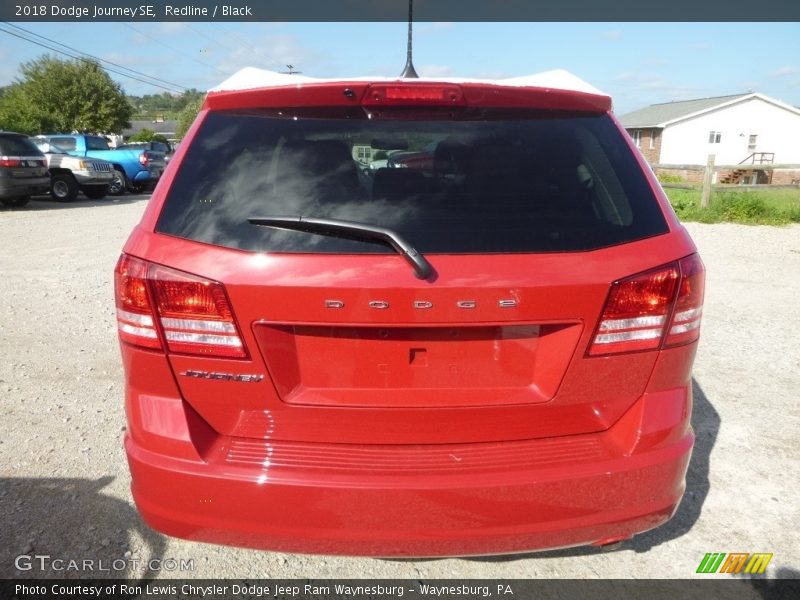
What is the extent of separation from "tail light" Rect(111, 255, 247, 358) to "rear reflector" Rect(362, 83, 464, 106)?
2.39 ft

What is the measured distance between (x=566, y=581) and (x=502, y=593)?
0.27m

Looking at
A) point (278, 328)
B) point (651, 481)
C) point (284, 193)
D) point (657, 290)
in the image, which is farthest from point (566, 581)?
point (284, 193)

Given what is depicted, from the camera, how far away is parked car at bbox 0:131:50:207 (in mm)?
14117

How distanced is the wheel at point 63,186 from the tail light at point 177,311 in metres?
18.2

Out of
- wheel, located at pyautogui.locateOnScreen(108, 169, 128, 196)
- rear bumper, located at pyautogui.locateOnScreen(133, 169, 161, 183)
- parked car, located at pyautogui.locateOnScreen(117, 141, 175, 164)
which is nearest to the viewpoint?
wheel, located at pyautogui.locateOnScreen(108, 169, 128, 196)

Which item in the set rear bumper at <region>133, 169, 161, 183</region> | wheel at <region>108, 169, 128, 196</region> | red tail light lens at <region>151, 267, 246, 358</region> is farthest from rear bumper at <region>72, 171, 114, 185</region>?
red tail light lens at <region>151, 267, 246, 358</region>

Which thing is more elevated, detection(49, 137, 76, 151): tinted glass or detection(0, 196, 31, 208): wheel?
detection(49, 137, 76, 151): tinted glass

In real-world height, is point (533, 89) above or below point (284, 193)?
above

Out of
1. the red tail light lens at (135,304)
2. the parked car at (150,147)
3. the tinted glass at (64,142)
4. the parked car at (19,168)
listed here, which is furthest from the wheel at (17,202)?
the red tail light lens at (135,304)

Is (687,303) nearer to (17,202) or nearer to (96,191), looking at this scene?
(17,202)

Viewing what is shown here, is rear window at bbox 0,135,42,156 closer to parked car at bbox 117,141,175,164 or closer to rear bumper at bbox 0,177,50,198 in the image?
rear bumper at bbox 0,177,50,198

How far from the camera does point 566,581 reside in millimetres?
2439

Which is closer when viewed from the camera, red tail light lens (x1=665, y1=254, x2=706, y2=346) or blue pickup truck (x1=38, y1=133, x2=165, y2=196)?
red tail light lens (x1=665, y1=254, x2=706, y2=346)

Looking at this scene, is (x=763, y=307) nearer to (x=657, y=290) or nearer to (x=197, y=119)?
(x=657, y=290)
